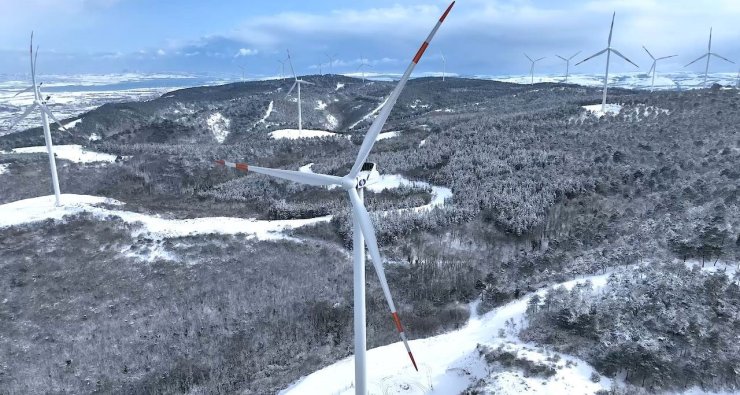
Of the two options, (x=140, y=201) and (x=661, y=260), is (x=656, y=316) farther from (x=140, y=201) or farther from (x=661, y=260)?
(x=140, y=201)

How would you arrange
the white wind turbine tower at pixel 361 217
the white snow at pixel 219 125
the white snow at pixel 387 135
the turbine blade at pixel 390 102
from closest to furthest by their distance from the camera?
the turbine blade at pixel 390 102
the white wind turbine tower at pixel 361 217
the white snow at pixel 387 135
the white snow at pixel 219 125

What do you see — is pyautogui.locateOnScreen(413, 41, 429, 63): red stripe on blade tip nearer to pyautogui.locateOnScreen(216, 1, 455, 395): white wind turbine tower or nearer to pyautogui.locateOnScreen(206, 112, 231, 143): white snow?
pyautogui.locateOnScreen(216, 1, 455, 395): white wind turbine tower

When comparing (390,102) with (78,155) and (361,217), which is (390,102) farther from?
(78,155)

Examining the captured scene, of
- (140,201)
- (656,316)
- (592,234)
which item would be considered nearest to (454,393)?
(656,316)

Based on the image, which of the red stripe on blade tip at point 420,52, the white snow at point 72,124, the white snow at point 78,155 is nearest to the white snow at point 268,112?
the white snow at point 72,124

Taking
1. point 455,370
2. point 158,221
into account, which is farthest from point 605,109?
point 158,221

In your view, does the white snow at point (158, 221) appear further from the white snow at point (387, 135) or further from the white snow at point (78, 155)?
the white snow at point (387, 135)

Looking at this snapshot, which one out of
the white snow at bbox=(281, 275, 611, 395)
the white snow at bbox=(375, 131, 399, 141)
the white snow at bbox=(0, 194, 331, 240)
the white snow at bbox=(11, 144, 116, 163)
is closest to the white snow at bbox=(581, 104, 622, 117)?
the white snow at bbox=(375, 131, 399, 141)
